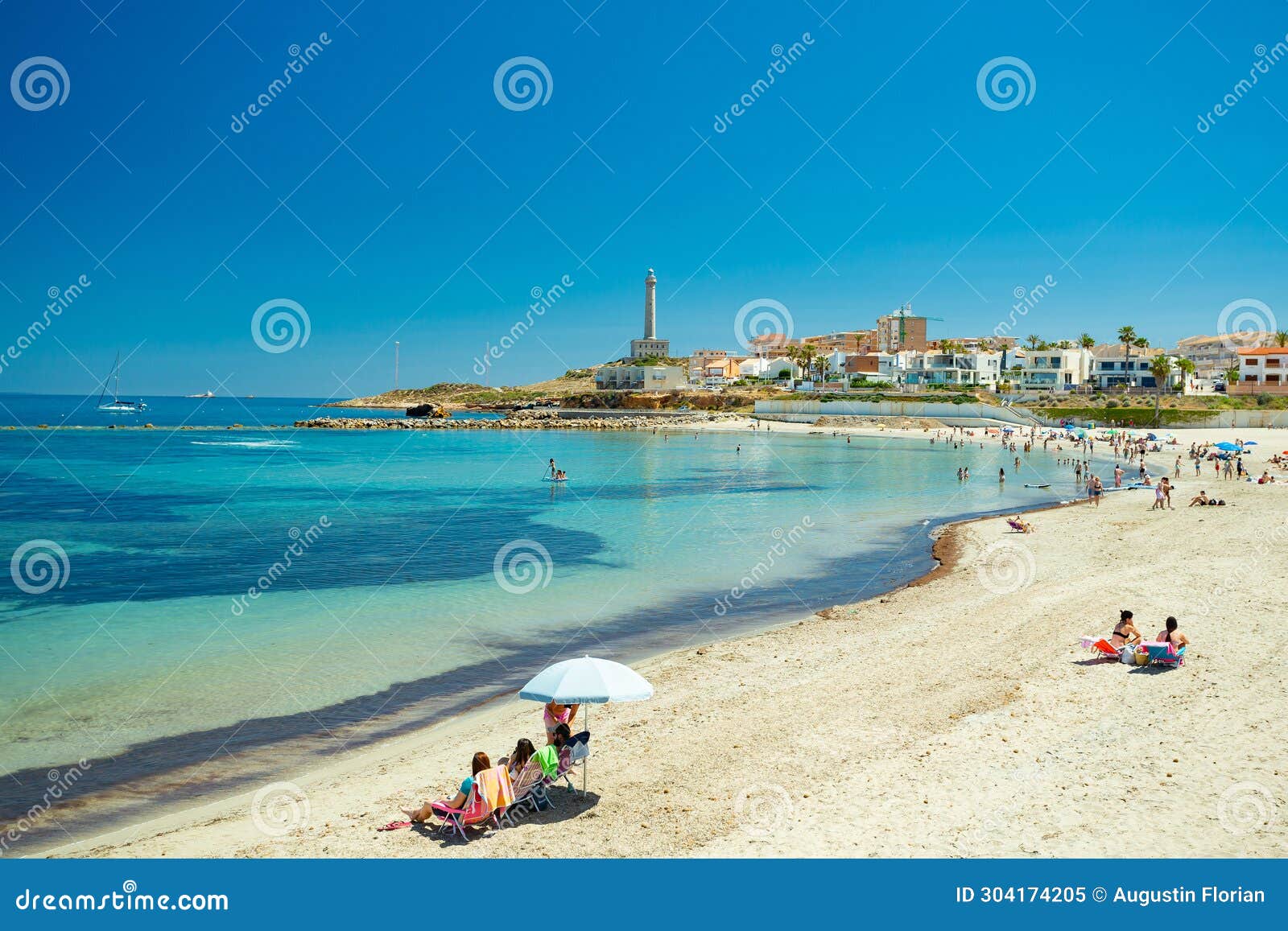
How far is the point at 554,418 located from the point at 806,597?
11189 cm

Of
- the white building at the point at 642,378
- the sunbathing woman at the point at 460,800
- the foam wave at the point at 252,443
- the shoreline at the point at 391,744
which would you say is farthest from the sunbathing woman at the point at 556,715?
the white building at the point at 642,378

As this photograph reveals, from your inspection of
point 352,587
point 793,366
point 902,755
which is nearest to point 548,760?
point 902,755

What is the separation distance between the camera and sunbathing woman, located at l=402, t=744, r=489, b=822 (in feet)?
26.0

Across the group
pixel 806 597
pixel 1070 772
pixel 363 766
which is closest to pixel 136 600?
pixel 363 766

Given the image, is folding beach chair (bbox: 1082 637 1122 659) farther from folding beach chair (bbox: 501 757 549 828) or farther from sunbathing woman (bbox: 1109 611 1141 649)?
folding beach chair (bbox: 501 757 549 828)

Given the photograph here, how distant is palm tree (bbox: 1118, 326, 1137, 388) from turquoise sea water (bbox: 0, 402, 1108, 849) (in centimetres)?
5274

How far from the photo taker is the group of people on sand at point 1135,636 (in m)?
11.7

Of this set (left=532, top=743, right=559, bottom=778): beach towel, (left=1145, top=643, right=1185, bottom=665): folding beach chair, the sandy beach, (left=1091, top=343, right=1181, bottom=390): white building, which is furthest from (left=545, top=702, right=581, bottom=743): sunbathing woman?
(left=1091, top=343, right=1181, bottom=390): white building

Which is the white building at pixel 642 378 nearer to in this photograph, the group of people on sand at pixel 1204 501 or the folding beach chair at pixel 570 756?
the group of people on sand at pixel 1204 501

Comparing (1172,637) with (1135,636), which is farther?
(1135,636)

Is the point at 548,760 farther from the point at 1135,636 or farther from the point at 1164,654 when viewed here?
the point at 1135,636

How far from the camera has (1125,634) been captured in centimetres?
1238

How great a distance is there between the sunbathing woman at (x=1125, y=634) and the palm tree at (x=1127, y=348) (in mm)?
98742

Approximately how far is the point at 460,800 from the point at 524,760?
80 centimetres
